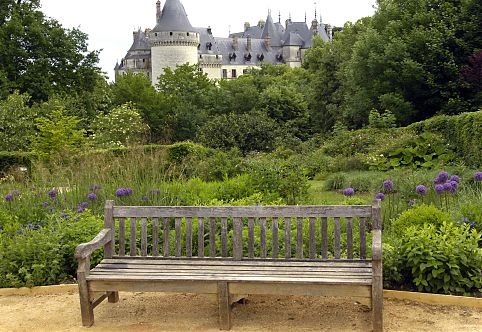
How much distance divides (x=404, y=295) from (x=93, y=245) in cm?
276

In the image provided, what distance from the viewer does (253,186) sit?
941 centimetres

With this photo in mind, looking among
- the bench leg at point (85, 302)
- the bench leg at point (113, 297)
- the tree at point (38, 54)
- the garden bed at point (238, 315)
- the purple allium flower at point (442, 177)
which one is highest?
the tree at point (38, 54)

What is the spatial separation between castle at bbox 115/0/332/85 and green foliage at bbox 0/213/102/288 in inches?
2726

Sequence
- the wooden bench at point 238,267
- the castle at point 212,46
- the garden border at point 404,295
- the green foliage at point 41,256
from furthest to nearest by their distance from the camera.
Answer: the castle at point 212,46 → the green foliage at point 41,256 → the garden border at point 404,295 → the wooden bench at point 238,267

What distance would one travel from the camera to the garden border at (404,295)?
17.3ft

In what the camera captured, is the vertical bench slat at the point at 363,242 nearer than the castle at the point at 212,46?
Yes

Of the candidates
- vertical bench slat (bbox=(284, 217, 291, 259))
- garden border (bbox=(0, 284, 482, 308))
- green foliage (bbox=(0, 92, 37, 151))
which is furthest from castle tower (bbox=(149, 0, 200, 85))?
vertical bench slat (bbox=(284, 217, 291, 259))

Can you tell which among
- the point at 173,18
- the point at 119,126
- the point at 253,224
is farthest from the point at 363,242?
the point at 173,18

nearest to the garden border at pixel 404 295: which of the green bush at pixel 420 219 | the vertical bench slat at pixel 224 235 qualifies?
the green bush at pixel 420 219

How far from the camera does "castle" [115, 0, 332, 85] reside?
74000 mm

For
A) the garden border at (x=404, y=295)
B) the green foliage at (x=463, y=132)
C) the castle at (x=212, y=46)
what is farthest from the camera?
the castle at (x=212, y=46)

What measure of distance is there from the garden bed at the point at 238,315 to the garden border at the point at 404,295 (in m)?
0.05

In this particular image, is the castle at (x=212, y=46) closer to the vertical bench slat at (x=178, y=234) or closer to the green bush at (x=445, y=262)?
the vertical bench slat at (x=178, y=234)

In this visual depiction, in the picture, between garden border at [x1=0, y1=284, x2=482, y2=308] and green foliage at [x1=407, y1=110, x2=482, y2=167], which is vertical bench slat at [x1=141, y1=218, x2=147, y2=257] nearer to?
garden border at [x1=0, y1=284, x2=482, y2=308]
